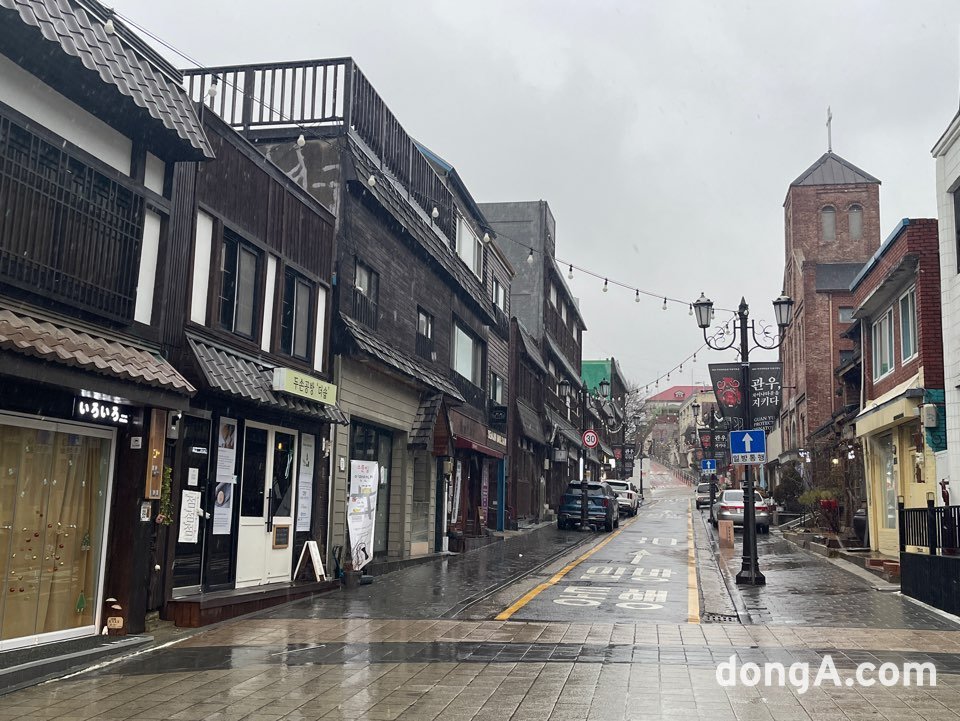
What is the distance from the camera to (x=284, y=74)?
18.0m

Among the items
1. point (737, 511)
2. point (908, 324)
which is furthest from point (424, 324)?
point (737, 511)

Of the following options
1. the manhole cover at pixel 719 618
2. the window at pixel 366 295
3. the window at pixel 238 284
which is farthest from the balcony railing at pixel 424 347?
the manhole cover at pixel 719 618

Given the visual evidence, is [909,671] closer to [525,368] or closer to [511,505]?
[511,505]

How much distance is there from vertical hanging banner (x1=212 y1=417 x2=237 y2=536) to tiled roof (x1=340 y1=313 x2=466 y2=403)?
3.92m

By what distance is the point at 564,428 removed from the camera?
154 ft

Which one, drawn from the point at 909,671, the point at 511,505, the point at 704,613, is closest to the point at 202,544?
the point at 704,613

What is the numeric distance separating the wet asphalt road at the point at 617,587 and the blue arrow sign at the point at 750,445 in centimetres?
273

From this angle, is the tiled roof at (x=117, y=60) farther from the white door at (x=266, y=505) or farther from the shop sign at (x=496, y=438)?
the shop sign at (x=496, y=438)

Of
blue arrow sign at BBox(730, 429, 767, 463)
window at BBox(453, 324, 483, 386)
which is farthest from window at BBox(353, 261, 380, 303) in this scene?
blue arrow sign at BBox(730, 429, 767, 463)

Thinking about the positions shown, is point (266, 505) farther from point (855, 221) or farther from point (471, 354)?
point (855, 221)

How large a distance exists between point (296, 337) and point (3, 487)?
22.5 feet

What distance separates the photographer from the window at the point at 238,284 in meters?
13.2

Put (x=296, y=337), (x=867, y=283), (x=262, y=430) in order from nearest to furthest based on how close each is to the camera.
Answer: (x=262, y=430) → (x=296, y=337) → (x=867, y=283)

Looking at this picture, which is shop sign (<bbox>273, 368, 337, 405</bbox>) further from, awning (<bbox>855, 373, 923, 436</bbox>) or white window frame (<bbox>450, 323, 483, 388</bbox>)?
awning (<bbox>855, 373, 923, 436</bbox>)
